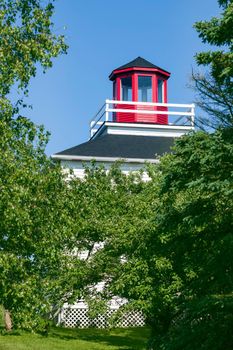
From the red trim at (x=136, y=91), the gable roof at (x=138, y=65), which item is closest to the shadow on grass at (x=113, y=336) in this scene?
the red trim at (x=136, y=91)

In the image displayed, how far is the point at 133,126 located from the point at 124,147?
3756 millimetres

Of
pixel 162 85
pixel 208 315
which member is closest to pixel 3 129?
pixel 208 315

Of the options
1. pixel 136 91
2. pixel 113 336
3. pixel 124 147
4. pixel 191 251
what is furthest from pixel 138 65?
pixel 191 251

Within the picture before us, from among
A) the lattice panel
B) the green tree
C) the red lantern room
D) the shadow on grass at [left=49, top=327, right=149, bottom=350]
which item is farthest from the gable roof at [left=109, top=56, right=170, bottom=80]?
the green tree

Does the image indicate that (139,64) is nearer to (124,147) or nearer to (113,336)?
(124,147)

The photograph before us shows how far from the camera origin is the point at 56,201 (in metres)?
13.1

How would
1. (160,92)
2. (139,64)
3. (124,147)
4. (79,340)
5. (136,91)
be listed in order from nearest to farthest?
1. (79,340)
2. (124,147)
3. (136,91)
4. (160,92)
5. (139,64)

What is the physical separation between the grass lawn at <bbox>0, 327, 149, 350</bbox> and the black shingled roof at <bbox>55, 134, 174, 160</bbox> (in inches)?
332

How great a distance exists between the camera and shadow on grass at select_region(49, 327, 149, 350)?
2183 cm

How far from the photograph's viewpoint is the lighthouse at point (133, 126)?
30250mm

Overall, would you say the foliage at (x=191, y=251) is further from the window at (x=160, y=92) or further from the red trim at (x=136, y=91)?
the window at (x=160, y=92)

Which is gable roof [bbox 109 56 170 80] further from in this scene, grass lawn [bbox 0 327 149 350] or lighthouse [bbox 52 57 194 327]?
grass lawn [bbox 0 327 149 350]

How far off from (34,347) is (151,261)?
17.6ft

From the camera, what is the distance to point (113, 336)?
24438 mm
